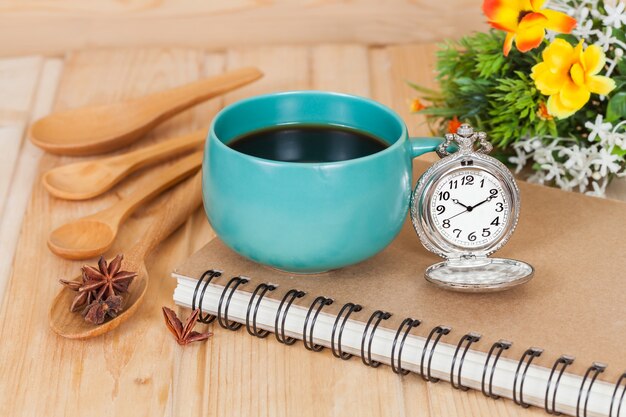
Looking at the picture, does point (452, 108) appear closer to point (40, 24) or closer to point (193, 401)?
point (193, 401)

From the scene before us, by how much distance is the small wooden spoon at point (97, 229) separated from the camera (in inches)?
41.6

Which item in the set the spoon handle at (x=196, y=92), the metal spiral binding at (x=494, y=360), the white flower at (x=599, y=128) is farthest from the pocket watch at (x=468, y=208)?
the spoon handle at (x=196, y=92)

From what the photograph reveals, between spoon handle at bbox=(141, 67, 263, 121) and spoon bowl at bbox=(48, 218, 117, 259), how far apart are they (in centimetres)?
30

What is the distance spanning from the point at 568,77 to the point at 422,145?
8.8 inches

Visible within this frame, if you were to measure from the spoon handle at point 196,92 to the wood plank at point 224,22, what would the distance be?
31cm

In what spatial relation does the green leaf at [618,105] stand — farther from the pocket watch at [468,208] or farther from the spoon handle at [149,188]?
the spoon handle at [149,188]

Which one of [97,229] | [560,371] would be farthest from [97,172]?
[560,371]

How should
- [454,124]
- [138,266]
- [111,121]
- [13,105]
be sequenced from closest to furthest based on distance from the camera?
[138,266] < [454,124] < [111,121] < [13,105]

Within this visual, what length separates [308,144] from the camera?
3.22 feet

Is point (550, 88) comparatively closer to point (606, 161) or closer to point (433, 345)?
point (606, 161)

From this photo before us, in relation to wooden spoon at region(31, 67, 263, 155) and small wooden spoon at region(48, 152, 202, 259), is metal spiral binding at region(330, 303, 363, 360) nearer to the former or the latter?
small wooden spoon at region(48, 152, 202, 259)

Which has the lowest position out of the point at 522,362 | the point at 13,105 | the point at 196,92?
the point at 13,105

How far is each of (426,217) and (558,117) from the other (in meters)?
0.24

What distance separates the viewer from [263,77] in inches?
61.9
